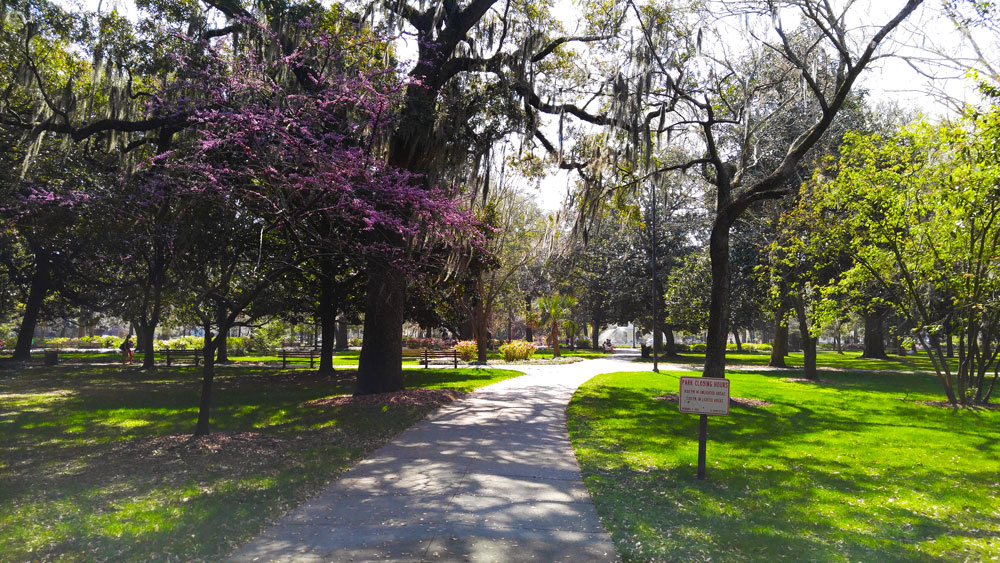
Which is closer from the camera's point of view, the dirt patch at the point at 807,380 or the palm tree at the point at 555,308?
the dirt patch at the point at 807,380

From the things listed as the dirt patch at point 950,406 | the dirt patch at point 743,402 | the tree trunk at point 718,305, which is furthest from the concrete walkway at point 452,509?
the dirt patch at point 950,406

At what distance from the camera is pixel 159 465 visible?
7.14 metres

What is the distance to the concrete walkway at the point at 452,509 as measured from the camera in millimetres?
4398

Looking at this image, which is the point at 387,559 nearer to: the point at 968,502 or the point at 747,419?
the point at 968,502

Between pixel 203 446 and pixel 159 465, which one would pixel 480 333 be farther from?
pixel 159 465

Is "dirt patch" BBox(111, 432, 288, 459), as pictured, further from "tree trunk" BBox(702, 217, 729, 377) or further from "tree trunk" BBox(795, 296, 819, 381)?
"tree trunk" BBox(795, 296, 819, 381)

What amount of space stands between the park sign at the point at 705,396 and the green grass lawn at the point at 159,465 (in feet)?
13.3

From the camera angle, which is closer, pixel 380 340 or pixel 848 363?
pixel 380 340

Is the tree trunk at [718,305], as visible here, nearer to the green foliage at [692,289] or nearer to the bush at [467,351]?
the green foliage at [692,289]

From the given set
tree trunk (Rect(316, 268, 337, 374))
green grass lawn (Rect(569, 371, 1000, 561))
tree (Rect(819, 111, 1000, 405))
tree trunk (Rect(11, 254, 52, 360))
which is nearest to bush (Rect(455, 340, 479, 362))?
tree trunk (Rect(316, 268, 337, 374))

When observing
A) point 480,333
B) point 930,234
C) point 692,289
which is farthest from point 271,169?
point 692,289

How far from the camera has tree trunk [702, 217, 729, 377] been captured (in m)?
12.8

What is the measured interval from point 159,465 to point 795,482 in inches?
295

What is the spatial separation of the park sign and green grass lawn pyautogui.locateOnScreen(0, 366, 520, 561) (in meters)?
4.07
